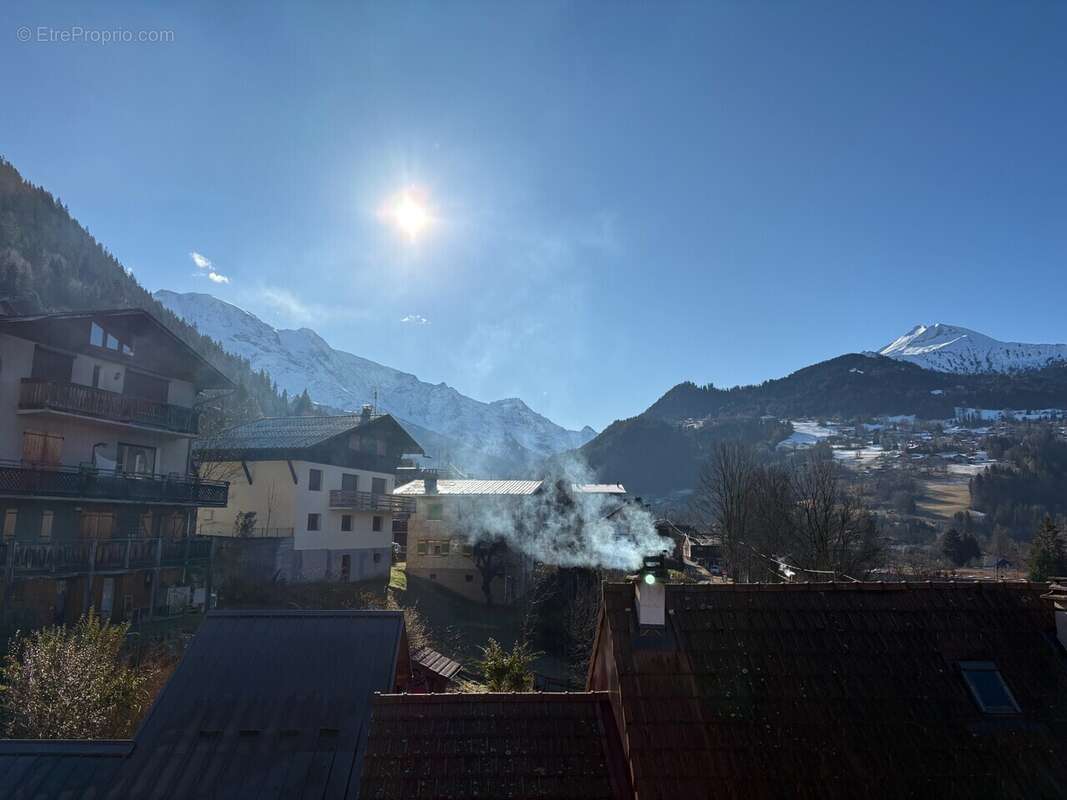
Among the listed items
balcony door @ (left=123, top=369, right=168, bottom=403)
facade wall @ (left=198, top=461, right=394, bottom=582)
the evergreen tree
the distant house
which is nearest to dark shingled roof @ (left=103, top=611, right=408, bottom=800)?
balcony door @ (left=123, top=369, right=168, bottom=403)

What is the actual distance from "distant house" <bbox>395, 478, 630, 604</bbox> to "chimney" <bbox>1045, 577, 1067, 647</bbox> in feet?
106

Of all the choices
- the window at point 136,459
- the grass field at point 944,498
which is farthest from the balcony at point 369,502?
the grass field at point 944,498

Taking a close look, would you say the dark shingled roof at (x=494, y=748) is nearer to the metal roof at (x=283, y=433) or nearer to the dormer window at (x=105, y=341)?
the dormer window at (x=105, y=341)

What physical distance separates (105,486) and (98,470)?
2.43 feet

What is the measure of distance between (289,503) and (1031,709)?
32.9 meters

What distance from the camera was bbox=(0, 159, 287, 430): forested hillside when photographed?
71125mm

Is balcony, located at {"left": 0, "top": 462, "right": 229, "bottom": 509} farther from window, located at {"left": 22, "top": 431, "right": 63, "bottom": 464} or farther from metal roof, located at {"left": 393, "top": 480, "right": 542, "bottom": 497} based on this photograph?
metal roof, located at {"left": 393, "top": 480, "right": 542, "bottom": 497}

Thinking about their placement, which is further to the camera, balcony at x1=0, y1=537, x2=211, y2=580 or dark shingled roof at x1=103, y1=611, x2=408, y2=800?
balcony at x1=0, y1=537, x2=211, y2=580

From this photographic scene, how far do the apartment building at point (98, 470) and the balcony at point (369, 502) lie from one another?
8002mm

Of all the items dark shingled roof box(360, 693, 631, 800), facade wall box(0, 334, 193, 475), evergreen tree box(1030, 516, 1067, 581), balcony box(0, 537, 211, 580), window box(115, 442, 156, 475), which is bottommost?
evergreen tree box(1030, 516, 1067, 581)

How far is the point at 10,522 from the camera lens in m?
22.9

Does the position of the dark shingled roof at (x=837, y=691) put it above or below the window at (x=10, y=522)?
below

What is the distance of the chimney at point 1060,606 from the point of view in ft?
30.0

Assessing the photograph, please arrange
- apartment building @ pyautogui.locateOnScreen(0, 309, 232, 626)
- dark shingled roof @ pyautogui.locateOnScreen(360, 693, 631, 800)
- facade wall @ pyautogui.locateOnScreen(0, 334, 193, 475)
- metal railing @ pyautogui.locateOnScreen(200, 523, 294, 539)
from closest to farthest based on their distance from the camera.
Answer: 1. dark shingled roof @ pyautogui.locateOnScreen(360, 693, 631, 800)
2. apartment building @ pyautogui.locateOnScreen(0, 309, 232, 626)
3. facade wall @ pyautogui.locateOnScreen(0, 334, 193, 475)
4. metal railing @ pyautogui.locateOnScreen(200, 523, 294, 539)
